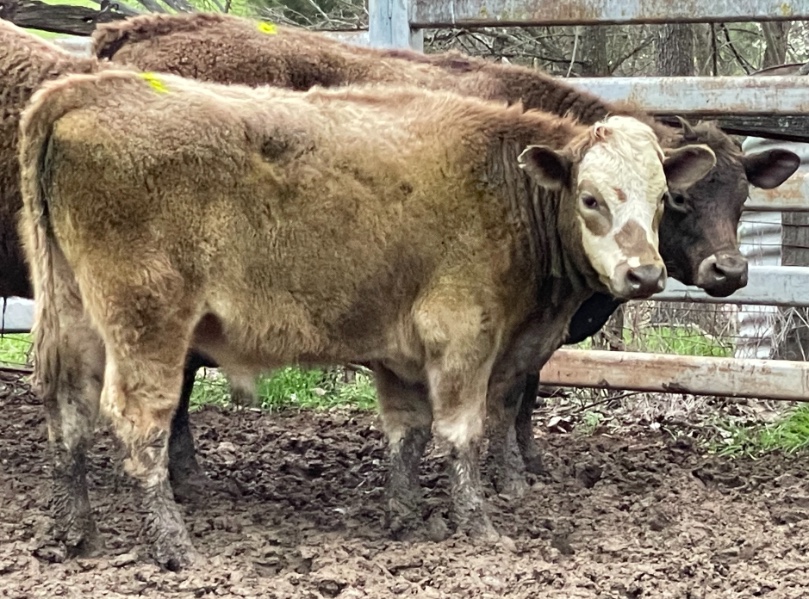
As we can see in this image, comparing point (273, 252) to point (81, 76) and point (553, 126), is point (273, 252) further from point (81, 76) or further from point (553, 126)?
point (553, 126)

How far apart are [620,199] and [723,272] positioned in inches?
37.0

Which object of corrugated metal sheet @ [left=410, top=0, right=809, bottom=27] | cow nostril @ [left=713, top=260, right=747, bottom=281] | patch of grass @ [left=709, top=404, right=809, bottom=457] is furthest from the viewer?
patch of grass @ [left=709, top=404, right=809, bottom=457]

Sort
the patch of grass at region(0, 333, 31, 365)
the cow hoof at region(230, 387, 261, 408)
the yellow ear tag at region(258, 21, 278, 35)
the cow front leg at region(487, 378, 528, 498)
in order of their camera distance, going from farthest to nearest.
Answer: the patch of grass at region(0, 333, 31, 365), the cow hoof at region(230, 387, 261, 408), the yellow ear tag at region(258, 21, 278, 35), the cow front leg at region(487, 378, 528, 498)

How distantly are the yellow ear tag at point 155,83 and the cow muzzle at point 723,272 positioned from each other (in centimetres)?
277

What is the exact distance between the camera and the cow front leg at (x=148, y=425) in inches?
187

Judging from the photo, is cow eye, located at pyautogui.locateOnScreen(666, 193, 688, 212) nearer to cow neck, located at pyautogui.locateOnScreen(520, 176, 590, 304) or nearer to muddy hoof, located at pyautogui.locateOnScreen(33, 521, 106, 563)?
cow neck, located at pyautogui.locateOnScreen(520, 176, 590, 304)

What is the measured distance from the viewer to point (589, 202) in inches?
204

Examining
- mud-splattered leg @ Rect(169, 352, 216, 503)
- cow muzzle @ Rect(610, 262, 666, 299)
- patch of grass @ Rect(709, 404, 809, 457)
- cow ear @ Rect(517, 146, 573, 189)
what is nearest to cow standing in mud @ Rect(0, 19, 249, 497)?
mud-splattered leg @ Rect(169, 352, 216, 503)

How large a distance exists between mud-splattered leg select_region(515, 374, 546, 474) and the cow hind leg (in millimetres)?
2609

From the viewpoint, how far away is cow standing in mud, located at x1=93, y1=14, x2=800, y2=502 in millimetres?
5953

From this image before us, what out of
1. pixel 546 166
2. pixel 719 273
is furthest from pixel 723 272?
pixel 546 166

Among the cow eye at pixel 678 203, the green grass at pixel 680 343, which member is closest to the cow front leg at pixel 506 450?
the cow eye at pixel 678 203

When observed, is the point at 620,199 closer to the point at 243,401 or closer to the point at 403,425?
the point at 403,425

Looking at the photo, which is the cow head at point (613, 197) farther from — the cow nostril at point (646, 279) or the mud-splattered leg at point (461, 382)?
the mud-splattered leg at point (461, 382)
